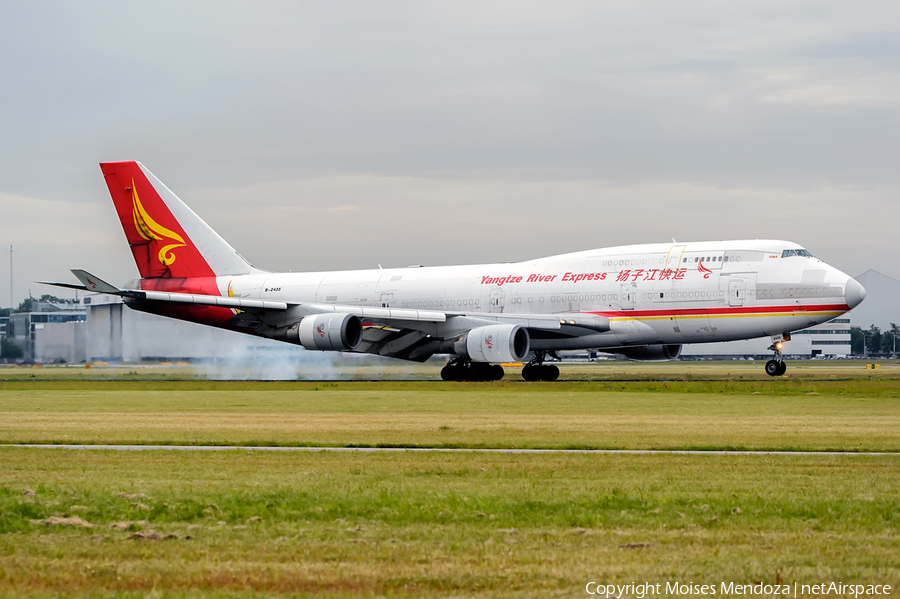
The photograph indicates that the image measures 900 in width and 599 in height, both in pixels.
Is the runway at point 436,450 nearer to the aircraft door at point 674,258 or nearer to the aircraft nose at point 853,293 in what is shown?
the aircraft nose at point 853,293

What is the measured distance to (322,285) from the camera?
52.0m

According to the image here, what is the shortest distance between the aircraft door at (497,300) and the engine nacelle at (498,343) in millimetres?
3848

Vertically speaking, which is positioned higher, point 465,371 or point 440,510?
point 465,371

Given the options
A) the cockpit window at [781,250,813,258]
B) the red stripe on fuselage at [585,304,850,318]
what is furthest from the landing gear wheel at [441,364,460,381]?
the cockpit window at [781,250,813,258]

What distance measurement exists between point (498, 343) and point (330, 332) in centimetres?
685

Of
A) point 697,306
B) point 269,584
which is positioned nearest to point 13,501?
point 269,584

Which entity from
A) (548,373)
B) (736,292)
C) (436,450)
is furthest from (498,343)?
(436,450)

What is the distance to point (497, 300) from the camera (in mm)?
46844

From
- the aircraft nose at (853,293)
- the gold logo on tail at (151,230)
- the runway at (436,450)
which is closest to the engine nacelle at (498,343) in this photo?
the aircraft nose at (853,293)

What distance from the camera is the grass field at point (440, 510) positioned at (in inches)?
331

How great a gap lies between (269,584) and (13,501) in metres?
4.76

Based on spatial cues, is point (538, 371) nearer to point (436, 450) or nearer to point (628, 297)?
point (628, 297)

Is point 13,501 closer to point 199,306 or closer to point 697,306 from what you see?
point 697,306

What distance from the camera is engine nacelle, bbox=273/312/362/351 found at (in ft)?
143
